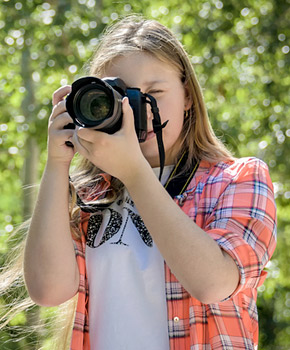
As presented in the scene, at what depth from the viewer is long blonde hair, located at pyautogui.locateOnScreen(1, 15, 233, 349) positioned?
1.64m

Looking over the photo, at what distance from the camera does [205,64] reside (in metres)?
4.63

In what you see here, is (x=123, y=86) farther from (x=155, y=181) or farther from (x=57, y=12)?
(x=57, y=12)

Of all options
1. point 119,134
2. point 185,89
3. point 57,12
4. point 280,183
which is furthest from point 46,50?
point 119,134

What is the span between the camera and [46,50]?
4.54 meters

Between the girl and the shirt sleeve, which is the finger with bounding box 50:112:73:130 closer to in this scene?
the girl

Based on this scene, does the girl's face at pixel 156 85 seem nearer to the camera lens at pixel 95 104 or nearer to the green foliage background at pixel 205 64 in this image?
the camera lens at pixel 95 104

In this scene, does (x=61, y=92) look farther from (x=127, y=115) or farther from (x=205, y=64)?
(x=205, y=64)

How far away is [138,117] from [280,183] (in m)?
3.45

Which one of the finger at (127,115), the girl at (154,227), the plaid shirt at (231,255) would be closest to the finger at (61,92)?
the girl at (154,227)

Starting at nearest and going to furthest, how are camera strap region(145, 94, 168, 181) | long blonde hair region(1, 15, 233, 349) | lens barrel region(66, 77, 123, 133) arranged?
lens barrel region(66, 77, 123, 133)
camera strap region(145, 94, 168, 181)
long blonde hair region(1, 15, 233, 349)

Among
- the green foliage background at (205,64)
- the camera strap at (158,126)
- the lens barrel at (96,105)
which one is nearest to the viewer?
the lens barrel at (96,105)

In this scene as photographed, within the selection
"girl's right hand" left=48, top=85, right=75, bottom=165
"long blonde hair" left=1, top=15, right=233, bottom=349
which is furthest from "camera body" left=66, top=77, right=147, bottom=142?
"long blonde hair" left=1, top=15, right=233, bottom=349

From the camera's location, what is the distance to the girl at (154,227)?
1360mm

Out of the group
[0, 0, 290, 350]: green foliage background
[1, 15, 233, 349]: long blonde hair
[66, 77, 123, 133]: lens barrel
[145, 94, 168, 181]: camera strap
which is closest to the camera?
[66, 77, 123, 133]: lens barrel
